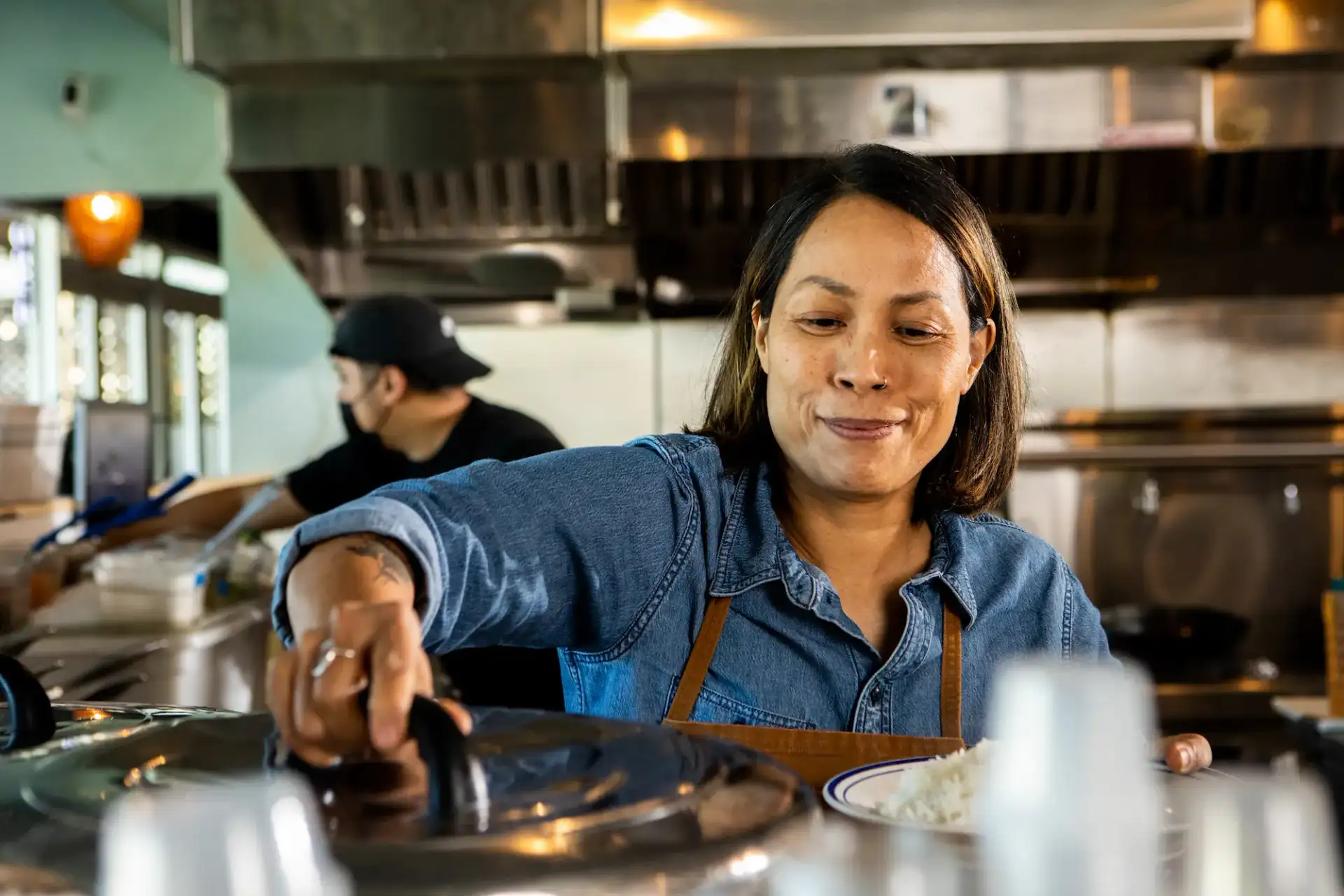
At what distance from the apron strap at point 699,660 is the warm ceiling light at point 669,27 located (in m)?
2.68

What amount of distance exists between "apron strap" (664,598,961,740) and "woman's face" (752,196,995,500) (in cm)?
18

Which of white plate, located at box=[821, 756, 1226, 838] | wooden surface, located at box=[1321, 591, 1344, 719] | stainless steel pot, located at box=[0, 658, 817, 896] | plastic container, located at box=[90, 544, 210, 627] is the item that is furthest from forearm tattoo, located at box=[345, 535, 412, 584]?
wooden surface, located at box=[1321, 591, 1344, 719]

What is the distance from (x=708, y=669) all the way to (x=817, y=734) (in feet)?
0.72

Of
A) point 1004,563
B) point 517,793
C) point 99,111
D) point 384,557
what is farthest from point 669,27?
point 517,793

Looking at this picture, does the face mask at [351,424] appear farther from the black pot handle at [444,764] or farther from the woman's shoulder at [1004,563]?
the black pot handle at [444,764]

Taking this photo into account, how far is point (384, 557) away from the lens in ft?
3.32

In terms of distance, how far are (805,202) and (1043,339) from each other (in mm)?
3355

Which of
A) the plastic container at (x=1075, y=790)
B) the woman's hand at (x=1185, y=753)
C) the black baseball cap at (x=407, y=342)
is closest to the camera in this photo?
the plastic container at (x=1075, y=790)

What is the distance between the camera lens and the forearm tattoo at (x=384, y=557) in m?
1.00

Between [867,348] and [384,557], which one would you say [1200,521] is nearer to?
[867,348]

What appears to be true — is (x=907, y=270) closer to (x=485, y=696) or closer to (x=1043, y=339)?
(x=485, y=696)

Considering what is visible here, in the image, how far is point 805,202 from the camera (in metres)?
1.44

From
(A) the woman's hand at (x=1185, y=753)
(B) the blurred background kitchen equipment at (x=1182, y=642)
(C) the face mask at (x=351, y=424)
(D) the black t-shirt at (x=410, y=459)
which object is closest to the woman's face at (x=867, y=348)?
(A) the woman's hand at (x=1185, y=753)

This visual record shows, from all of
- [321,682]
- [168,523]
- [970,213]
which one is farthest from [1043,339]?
[321,682]
